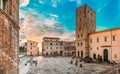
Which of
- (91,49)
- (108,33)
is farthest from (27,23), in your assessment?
(108,33)

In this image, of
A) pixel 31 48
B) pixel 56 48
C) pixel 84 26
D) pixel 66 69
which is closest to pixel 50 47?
pixel 56 48

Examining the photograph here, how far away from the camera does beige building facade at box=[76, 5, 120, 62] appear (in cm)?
3017

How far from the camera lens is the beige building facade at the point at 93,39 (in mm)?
30169

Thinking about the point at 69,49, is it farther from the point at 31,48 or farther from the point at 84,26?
the point at 84,26

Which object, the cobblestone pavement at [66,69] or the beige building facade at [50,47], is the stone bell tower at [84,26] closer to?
the cobblestone pavement at [66,69]

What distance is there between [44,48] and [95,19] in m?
29.7

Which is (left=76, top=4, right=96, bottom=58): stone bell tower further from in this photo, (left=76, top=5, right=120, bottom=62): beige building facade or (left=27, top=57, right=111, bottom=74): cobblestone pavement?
(left=27, top=57, right=111, bottom=74): cobblestone pavement

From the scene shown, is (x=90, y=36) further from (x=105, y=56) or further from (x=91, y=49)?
(x=105, y=56)

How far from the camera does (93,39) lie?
123 ft

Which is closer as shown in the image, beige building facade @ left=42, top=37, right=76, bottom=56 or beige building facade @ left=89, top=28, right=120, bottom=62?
beige building facade @ left=89, top=28, right=120, bottom=62

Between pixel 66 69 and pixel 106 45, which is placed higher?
pixel 106 45

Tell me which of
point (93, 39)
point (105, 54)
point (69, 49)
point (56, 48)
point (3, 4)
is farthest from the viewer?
point (69, 49)

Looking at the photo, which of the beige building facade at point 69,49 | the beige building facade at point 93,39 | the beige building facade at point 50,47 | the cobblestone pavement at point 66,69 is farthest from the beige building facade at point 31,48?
the cobblestone pavement at point 66,69

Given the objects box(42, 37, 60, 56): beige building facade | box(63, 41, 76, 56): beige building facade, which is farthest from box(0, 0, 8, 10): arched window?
box(63, 41, 76, 56): beige building facade
